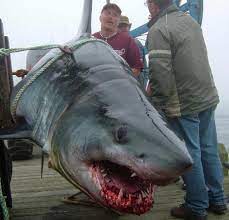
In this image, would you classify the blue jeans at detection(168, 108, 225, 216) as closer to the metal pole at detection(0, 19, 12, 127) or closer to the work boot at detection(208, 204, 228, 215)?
the work boot at detection(208, 204, 228, 215)

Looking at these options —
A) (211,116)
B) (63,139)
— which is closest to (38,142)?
(63,139)

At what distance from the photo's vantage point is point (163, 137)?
2.48 metres

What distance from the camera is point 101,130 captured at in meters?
2.60

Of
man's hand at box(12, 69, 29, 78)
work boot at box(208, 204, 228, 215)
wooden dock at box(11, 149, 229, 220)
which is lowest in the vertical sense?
wooden dock at box(11, 149, 229, 220)

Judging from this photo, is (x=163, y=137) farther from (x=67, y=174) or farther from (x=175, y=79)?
(x=175, y=79)

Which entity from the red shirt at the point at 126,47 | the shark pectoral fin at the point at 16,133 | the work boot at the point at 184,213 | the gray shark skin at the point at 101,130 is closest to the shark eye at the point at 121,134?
the gray shark skin at the point at 101,130

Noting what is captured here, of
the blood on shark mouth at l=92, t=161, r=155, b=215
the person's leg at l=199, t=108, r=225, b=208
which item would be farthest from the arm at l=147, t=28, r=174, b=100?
the blood on shark mouth at l=92, t=161, r=155, b=215

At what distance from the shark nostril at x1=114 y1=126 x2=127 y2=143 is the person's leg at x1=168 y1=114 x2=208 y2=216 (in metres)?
1.55

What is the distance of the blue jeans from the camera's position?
3.97m

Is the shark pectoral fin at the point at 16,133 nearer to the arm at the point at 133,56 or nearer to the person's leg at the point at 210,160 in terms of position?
the person's leg at the point at 210,160

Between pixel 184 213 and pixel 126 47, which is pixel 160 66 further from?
pixel 126 47

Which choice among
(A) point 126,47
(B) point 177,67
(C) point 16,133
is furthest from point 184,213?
(A) point 126,47

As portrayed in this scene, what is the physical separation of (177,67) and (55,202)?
188 centimetres

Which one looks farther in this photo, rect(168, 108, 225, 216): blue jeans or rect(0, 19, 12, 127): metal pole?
rect(168, 108, 225, 216): blue jeans
